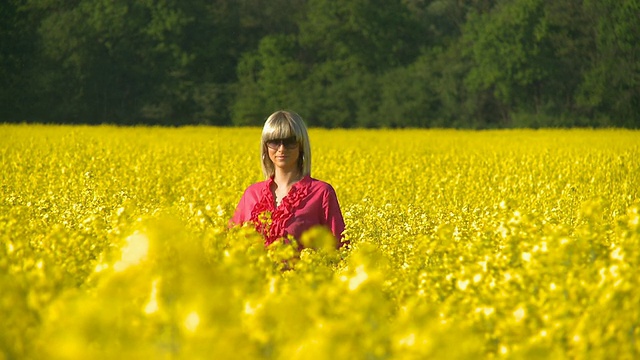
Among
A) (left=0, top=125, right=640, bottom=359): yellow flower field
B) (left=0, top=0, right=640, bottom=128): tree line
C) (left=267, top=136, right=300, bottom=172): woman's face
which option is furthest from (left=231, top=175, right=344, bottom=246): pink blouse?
(left=0, top=0, right=640, bottom=128): tree line

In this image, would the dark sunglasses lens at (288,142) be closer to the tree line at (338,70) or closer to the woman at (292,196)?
the woman at (292,196)

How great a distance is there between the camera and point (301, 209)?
5.80 metres

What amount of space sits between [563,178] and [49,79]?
35.9m

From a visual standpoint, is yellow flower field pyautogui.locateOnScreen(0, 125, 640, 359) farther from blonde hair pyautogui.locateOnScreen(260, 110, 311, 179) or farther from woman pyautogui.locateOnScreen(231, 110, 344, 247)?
blonde hair pyautogui.locateOnScreen(260, 110, 311, 179)

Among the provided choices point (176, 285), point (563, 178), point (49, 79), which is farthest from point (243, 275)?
point (49, 79)

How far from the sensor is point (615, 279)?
11.2 feet

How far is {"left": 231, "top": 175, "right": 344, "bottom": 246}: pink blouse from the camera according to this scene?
572 centimetres

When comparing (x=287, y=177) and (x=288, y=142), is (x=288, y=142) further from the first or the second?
(x=287, y=177)

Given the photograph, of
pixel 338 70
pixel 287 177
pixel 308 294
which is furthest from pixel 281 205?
pixel 338 70

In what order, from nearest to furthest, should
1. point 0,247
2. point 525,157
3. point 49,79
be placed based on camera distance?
1. point 0,247
2. point 525,157
3. point 49,79

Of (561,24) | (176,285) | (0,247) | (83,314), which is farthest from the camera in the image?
(561,24)

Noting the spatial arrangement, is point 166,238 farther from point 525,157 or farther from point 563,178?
point 525,157

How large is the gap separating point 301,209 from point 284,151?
307 millimetres

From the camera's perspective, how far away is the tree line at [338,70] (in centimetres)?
4897
